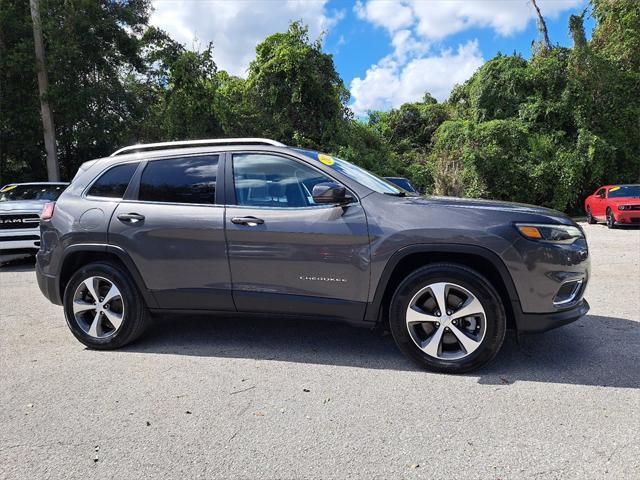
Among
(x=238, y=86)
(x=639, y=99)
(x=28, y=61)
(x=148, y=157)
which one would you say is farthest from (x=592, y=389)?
(x=639, y=99)

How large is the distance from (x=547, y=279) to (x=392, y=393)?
1.36 m

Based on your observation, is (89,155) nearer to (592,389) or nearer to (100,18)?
(100,18)

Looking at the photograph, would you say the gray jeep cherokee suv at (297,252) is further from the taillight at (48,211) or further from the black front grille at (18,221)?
the black front grille at (18,221)

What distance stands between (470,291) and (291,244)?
138 centimetres

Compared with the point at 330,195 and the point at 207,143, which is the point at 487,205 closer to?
the point at 330,195

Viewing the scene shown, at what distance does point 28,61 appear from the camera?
15.0 m

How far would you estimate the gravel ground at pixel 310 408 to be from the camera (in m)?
2.55

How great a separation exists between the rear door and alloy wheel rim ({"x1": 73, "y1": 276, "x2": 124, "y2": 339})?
0.38m

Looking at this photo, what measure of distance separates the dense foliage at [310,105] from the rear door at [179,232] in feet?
44.7

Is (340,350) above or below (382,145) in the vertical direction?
below

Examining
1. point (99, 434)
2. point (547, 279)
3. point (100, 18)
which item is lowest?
point (99, 434)

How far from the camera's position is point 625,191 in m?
14.9

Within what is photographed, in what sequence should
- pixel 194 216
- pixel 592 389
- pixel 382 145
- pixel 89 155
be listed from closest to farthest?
pixel 592 389
pixel 194 216
pixel 89 155
pixel 382 145

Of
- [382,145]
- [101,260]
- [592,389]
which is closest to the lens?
[592,389]
